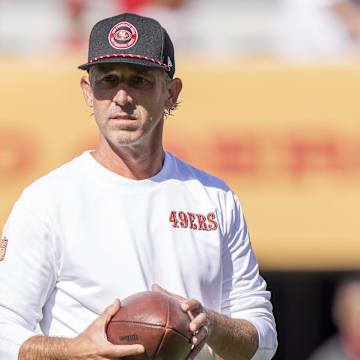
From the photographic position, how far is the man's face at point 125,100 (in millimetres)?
3852

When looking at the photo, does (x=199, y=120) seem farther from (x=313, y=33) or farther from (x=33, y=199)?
(x=33, y=199)

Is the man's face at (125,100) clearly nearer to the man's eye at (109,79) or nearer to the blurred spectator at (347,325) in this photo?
the man's eye at (109,79)

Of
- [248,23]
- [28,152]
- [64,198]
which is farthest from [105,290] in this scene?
[248,23]

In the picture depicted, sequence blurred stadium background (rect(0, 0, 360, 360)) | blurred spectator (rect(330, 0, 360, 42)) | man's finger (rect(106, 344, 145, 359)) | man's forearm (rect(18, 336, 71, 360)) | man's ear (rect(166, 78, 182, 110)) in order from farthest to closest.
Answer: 1. blurred spectator (rect(330, 0, 360, 42))
2. blurred stadium background (rect(0, 0, 360, 360))
3. man's ear (rect(166, 78, 182, 110))
4. man's forearm (rect(18, 336, 71, 360))
5. man's finger (rect(106, 344, 145, 359))

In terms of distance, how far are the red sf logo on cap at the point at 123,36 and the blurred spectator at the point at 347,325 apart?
4.98 metres

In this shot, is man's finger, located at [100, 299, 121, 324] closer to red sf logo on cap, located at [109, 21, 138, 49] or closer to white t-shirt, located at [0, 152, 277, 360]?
white t-shirt, located at [0, 152, 277, 360]

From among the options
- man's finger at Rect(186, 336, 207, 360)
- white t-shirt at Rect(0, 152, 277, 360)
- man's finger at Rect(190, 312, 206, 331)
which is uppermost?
white t-shirt at Rect(0, 152, 277, 360)

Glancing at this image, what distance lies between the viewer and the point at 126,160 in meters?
4.03

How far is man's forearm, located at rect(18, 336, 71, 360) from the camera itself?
3.50 metres

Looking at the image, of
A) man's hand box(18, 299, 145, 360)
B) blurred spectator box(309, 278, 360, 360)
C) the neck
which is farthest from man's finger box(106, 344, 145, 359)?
blurred spectator box(309, 278, 360, 360)

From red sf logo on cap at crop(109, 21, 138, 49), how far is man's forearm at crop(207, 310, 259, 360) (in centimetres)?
104

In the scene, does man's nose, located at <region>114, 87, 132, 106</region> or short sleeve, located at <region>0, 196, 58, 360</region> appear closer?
short sleeve, located at <region>0, 196, 58, 360</region>

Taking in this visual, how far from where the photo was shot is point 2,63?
320 inches

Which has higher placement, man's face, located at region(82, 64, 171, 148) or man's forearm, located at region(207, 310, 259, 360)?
man's face, located at region(82, 64, 171, 148)
